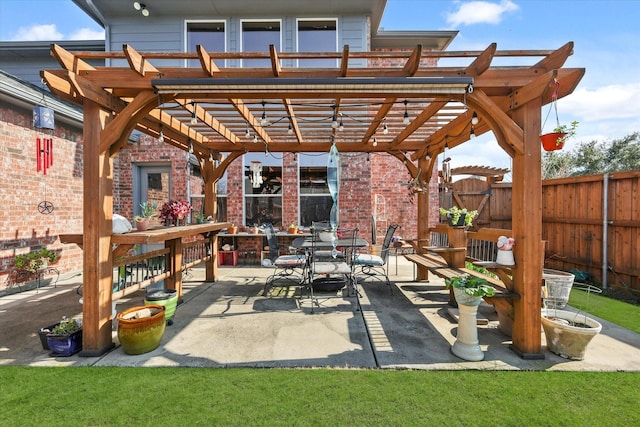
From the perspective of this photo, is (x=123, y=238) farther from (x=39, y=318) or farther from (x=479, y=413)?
(x=479, y=413)

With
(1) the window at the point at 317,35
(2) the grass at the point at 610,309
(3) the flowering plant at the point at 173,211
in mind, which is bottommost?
(2) the grass at the point at 610,309

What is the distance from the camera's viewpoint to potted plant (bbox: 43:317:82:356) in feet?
9.48

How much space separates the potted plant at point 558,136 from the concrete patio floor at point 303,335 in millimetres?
1961

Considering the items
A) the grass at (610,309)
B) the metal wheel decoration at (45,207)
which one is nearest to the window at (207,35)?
the metal wheel decoration at (45,207)

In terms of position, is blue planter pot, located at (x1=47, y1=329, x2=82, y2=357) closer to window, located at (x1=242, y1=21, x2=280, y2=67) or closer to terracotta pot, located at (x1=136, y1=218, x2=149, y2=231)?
terracotta pot, located at (x1=136, y1=218, x2=149, y2=231)

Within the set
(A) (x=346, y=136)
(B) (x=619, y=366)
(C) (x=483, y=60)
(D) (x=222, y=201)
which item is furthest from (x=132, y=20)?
(B) (x=619, y=366)

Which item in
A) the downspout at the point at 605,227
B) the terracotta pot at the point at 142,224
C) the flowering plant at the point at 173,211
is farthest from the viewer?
the downspout at the point at 605,227

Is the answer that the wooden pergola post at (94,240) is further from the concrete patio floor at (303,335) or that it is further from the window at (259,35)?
the window at (259,35)

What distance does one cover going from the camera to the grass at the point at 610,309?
12.1ft

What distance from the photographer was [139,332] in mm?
2893

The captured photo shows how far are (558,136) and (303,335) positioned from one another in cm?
312

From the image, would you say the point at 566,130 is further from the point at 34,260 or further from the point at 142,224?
the point at 34,260

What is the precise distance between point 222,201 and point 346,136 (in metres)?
3.65

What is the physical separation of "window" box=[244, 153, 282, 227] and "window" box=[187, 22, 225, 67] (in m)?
2.60
